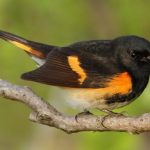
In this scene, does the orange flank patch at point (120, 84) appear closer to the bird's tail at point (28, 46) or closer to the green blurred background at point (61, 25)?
the bird's tail at point (28, 46)

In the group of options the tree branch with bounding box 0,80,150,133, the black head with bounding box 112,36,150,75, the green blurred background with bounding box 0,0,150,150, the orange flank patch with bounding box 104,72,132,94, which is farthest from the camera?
the green blurred background with bounding box 0,0,150,150

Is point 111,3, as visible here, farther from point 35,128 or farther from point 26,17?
point 35,128

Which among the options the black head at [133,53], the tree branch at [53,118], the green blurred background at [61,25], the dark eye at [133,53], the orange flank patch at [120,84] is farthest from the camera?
the green blurred background at [61,25]

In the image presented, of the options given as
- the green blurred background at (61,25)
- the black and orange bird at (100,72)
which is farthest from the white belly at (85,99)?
the green blurred background at (61,25)

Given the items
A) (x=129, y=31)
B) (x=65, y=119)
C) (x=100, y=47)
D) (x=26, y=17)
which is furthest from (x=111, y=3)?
(x=65, y=119)

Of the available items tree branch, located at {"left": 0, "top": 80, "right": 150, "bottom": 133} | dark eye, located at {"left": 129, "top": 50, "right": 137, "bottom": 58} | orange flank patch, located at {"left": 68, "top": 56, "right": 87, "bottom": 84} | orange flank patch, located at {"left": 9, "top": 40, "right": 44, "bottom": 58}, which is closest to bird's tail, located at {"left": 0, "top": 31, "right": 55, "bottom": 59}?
orange flank patch, located at {"left": 9, "top": 40, "right": 44, "bottom": 58}

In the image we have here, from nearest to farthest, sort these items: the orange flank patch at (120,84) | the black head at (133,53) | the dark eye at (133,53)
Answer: the orange flank patch at (120,84) < the black head at (133,53) < the dark eye at (133,53)

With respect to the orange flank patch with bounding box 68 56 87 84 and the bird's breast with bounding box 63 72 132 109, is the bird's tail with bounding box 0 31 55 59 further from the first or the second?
the bird's breast with bounding box 63 72 132 109

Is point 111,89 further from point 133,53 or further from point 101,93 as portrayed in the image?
point 133,53
